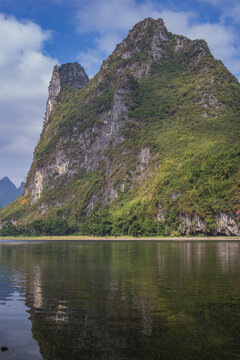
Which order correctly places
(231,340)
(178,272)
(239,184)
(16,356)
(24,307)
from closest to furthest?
(16,356), (231,340), (24,307), (178,272), (239,184)

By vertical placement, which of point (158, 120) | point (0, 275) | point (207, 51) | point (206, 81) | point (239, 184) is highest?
point (207, 51)

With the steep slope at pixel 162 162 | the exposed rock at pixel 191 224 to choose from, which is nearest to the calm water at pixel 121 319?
the steep slope at pixel 162 162

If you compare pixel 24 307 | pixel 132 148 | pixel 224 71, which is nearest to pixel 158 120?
pixel 132 148

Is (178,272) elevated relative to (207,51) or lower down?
lower down

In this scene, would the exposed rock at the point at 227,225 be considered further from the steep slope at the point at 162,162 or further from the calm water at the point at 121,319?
the calm water at the point at 121,319

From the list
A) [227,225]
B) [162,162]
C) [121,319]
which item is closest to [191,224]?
[227,225]

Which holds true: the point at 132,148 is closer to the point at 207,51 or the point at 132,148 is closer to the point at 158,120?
the point at 158,120

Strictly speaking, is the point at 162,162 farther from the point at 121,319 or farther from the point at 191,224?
the point at 121,319

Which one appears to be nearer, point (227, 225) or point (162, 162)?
point (227, 225)

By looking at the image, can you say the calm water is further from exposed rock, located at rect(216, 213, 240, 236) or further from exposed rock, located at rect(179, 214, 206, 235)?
exposed rock, located at rect(179, 214, 206, 235)

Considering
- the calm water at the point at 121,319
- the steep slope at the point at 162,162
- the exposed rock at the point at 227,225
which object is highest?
the steep slope at the point at 162,162

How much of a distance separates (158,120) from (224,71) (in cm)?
4206

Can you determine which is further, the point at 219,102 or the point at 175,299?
the point at 219,102

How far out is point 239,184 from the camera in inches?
3890
